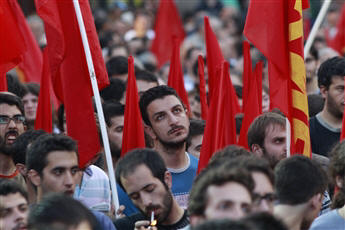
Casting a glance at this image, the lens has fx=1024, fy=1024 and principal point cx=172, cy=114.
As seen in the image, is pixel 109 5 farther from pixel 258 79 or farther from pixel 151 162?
pixel 151 162

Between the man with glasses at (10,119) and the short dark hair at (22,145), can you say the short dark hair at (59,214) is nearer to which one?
the short dark hair at (22,145)

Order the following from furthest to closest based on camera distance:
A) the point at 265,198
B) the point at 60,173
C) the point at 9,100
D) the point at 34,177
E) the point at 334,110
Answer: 1. the point at 334,110
2. the point at 9,100
3. the point at 34,177
4. the point at 60,173
5. the point at 265,198

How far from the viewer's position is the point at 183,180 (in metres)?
7.55

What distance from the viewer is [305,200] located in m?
5.77

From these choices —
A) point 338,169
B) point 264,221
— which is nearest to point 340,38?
point 338,169

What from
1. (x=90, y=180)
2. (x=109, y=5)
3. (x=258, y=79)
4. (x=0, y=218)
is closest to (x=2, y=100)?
(x=90, y=180)

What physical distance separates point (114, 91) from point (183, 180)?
265 cm

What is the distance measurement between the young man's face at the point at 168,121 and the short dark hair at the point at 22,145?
92cm

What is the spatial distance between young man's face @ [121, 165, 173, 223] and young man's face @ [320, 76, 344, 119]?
8.24ft

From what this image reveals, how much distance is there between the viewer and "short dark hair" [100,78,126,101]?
9992 millimetres

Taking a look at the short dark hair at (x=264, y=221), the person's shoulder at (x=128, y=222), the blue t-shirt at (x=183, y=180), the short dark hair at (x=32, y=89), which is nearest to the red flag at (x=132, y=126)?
the blue t-shirt at (x=183, y=180)

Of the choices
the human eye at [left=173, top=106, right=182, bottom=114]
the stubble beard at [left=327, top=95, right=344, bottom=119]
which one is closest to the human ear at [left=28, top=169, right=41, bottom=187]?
the human eye at [left=173, top=106, right=182, bottom=114]

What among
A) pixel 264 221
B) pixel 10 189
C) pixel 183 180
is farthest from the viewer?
pixel 183 180

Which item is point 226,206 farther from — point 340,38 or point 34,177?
point 340,38
